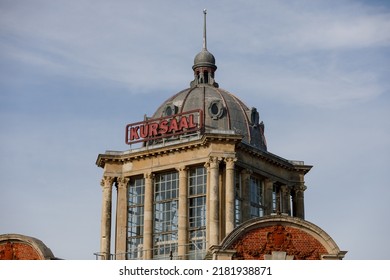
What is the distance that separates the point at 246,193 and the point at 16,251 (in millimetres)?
21432

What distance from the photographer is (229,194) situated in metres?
77.3

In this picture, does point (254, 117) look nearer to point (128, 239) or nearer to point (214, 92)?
point (214, 92)

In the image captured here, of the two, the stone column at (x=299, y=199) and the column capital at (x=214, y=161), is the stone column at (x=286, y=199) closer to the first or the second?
the stone column at (x=299, y=199)

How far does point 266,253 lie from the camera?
57.9 m

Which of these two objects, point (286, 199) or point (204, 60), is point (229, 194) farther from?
point (204, 60)

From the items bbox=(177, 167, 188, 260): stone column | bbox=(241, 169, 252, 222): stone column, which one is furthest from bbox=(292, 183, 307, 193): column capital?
bbox=(177, 167, 188, 260): stone column

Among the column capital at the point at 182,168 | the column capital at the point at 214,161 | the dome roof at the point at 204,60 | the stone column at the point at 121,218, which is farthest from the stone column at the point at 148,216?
the dome roof at the point at 204,60

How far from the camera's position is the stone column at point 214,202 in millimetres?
76188

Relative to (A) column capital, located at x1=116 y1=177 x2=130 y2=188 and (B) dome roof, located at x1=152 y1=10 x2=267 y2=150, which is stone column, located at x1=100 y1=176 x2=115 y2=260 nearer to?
(A) column capital, located at x1=116 y1=177 x2=130 y2=188

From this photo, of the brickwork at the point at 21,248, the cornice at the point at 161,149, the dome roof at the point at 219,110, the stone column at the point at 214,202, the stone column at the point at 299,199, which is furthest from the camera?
the stone column at the point at 299,199

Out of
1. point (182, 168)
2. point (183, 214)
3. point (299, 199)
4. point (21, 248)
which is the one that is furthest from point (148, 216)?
point (21, 248)

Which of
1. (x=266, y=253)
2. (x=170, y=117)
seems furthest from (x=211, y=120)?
(x=266, y=253)

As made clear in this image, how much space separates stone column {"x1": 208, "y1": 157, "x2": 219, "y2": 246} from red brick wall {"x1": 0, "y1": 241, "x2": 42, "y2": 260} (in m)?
16.3

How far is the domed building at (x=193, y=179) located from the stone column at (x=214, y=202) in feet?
0.23
